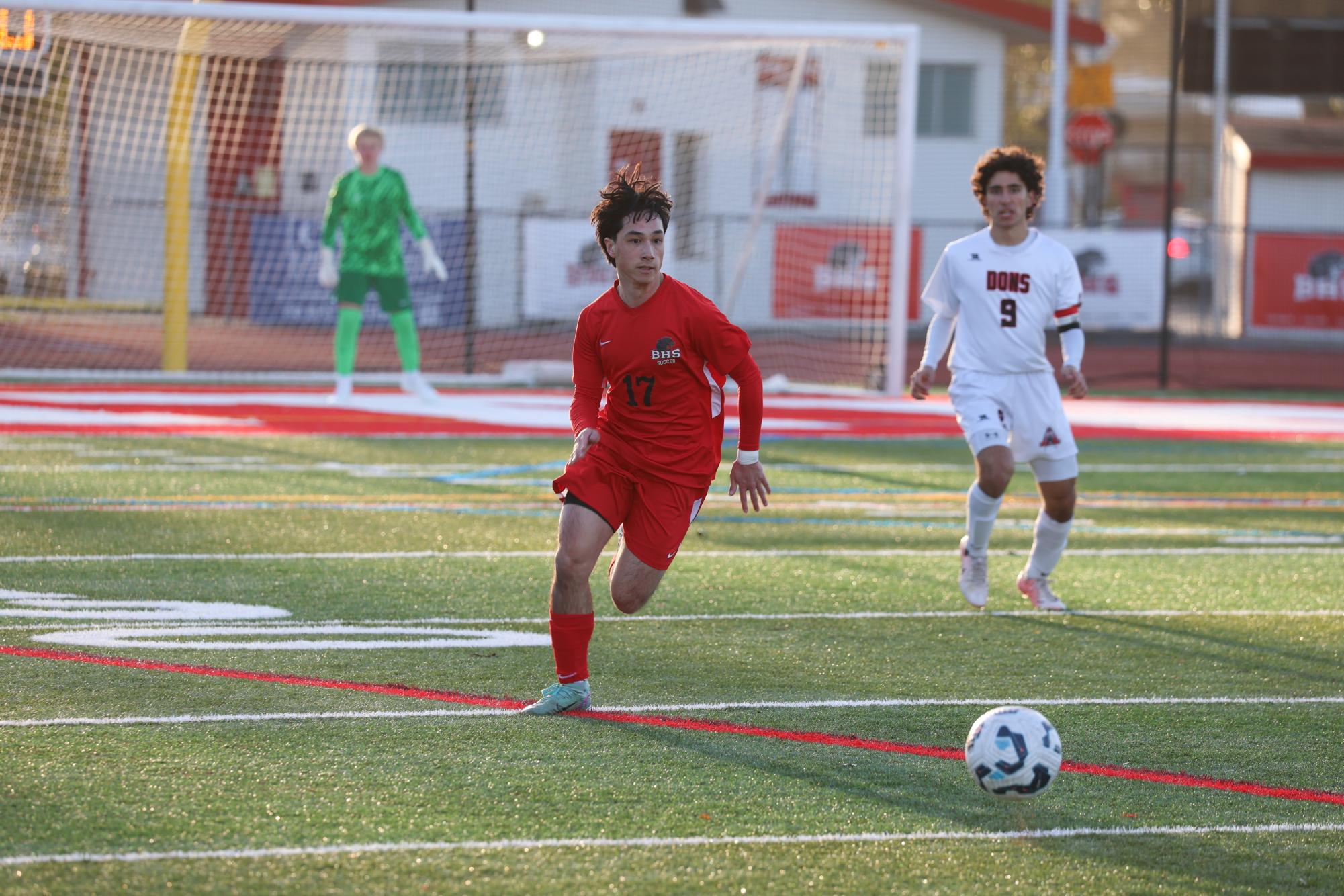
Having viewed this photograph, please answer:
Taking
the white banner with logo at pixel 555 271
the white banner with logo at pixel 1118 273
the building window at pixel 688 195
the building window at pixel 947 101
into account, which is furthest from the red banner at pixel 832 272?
the building window at pixel 947 101

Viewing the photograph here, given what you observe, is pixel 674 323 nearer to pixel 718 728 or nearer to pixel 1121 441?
pixel 718 728

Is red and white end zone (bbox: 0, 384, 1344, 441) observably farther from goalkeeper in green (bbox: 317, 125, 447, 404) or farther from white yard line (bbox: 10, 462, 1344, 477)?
white yard line (bbox: 10, 462, 1344, 477)

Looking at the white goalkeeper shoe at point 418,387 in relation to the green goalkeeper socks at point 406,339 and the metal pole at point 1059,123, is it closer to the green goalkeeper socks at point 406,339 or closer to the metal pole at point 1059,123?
the green goalkeeper socks at point 406,339

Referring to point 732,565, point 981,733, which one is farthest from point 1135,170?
point 981,733

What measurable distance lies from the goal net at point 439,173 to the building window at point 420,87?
0.05 meters

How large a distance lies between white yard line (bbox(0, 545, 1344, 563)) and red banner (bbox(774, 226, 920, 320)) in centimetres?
1380

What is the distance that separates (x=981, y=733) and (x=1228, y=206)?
30.8 meters

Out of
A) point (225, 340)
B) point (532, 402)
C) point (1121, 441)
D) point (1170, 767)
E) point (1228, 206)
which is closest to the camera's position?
point (1170, 767)

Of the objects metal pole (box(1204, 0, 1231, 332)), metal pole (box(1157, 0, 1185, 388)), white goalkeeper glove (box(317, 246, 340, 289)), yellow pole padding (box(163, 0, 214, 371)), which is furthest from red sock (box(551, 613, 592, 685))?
metal pole (box(1204, 0, 1231, 332))

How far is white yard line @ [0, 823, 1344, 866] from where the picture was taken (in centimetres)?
393

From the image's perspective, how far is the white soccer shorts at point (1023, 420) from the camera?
7.29m

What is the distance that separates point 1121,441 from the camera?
560 inches

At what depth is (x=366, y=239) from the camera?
14.5 meters

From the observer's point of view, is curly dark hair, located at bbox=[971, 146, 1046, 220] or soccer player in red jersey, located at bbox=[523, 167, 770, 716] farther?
curly dark hair, located at bbox=[971, 146, 1046, 220]
